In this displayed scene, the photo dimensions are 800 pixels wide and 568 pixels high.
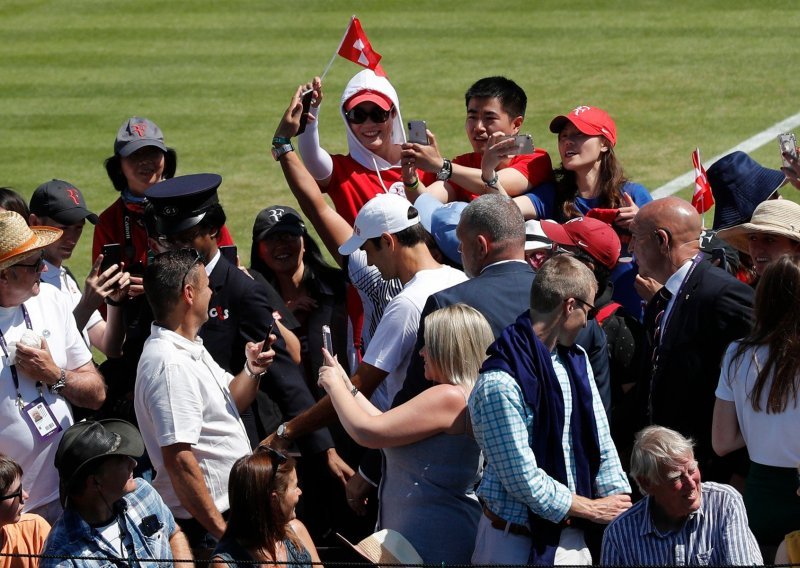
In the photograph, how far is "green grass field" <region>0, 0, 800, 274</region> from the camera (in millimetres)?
13656

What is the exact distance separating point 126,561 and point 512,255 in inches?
74.3

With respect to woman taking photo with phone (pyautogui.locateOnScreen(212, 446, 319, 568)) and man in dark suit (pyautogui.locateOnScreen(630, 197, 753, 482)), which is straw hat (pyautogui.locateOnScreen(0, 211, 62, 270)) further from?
man in dark suit (pyautogui.locateOnScreen(630, 197, 753, 482))

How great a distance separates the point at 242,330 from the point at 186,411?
31.1 inches

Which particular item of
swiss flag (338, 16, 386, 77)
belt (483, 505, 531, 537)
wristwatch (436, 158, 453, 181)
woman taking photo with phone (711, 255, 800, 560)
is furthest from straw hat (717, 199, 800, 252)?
swiss flag (338, 16, 386, 77)

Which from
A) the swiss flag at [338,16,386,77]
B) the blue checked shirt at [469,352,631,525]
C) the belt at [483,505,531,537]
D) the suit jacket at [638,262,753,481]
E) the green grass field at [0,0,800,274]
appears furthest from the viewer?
the green grass field at [0,0,800,274]

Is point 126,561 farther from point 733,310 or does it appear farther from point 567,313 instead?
point 733,310

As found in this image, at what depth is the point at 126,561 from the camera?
4.51 m

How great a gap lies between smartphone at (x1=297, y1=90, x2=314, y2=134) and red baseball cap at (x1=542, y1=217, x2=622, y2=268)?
1579mm

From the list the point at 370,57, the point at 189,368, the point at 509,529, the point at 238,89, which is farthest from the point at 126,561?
the point at 238,89

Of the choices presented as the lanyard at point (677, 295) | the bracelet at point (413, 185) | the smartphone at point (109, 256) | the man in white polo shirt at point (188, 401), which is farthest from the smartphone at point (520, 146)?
the smartphone at point (109, 256)

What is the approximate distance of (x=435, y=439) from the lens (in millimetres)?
4754

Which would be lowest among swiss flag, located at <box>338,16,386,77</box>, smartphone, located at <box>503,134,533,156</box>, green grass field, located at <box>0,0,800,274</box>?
green grass field, located at <box>0,0,800,274</box>

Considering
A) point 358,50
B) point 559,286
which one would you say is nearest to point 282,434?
point 559,286

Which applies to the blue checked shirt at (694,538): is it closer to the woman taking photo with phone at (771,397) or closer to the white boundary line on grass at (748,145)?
the woman taking photo with phone at (771,397)
